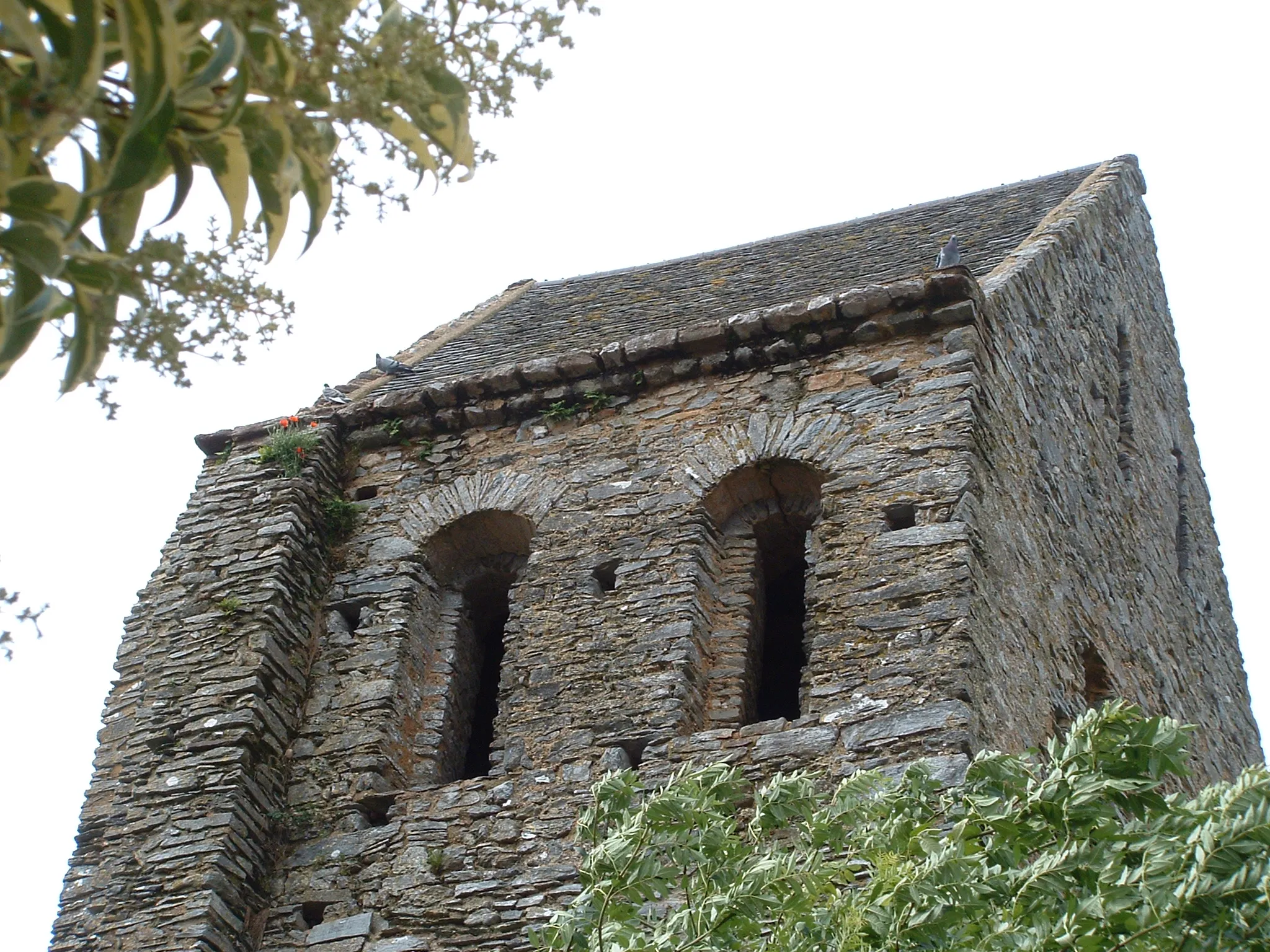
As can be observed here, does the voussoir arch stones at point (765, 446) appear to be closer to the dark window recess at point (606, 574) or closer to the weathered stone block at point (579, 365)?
the dark window recess at point (606, 574)

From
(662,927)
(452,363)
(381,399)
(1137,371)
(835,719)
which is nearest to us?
(662,927)

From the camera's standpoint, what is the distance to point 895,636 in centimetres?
1007

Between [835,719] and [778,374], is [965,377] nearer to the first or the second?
[778,374]

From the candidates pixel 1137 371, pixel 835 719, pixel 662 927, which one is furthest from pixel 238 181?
pixel 1137 371

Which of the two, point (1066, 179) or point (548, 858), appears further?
point (1066, 179)

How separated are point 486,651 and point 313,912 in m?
2.43

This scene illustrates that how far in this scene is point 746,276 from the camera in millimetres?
15094

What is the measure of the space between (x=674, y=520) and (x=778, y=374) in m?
1.18

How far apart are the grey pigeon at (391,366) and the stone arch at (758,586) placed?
350 cm

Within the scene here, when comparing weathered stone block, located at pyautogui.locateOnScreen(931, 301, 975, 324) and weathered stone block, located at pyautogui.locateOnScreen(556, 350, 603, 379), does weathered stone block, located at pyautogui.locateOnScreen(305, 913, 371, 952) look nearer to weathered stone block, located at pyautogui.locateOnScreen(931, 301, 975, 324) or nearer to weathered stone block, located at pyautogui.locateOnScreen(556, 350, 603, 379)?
weathered stone block, located at pyautogui.locateOnScreen(556, 350, 603, 379)

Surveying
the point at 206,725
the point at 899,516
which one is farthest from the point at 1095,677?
the point at 206,725

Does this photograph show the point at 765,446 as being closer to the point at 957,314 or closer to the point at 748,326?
the point at 748,326

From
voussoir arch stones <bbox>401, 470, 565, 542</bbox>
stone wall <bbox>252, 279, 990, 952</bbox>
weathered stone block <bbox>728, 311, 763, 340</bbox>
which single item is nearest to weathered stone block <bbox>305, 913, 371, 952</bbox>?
stone wall <bbox>252, 279, 990, 952</bbox>

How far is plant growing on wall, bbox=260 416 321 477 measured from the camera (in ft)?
40.8
